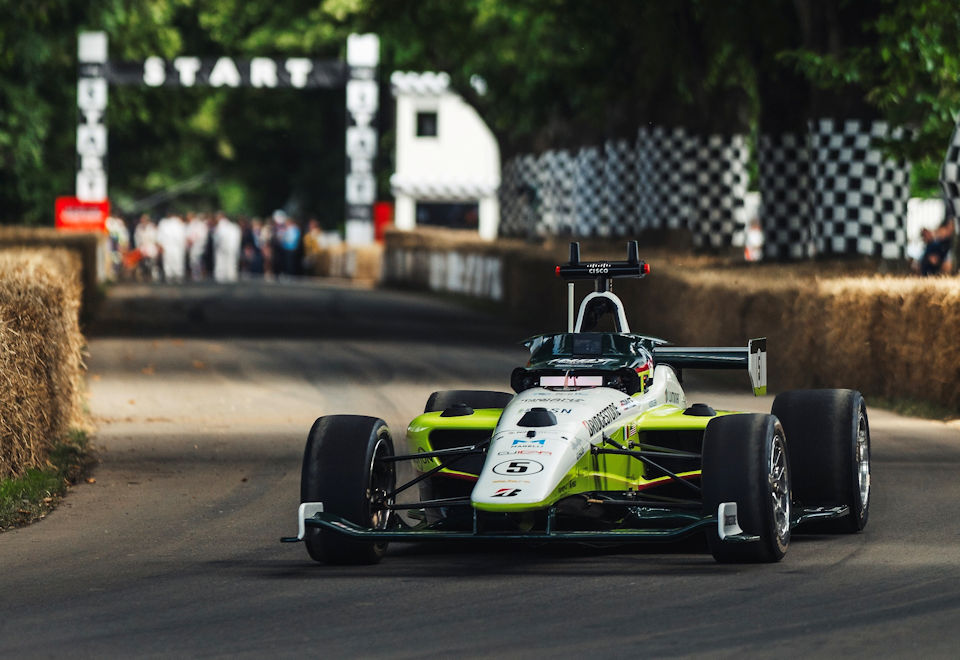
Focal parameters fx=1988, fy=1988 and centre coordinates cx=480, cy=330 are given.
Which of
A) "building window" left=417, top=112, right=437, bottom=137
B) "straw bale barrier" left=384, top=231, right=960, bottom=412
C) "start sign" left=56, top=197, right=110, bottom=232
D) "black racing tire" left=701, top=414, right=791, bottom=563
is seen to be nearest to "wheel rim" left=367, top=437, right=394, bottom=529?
"black racing tire" left=701, top=414, right=791, bottom=563

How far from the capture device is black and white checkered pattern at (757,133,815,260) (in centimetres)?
2791

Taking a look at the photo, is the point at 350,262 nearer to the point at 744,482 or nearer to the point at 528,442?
the point at 528,442

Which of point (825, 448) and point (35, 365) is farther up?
point (35, 365)

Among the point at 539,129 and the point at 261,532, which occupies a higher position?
the point at 539,129

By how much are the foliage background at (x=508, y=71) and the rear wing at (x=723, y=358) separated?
10.8 metres

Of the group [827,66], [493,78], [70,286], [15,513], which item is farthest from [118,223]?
[15,513]

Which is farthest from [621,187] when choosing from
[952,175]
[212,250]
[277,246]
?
[952,175]

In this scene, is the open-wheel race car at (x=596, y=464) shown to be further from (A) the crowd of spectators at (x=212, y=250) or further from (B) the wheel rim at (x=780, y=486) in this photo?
(A) the crowd of spectators at (x=212, y=250)

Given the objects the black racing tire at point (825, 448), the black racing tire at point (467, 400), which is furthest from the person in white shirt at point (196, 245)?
the black racing tire at point (825, 448)

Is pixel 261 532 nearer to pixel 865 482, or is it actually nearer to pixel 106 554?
pixel 106 554

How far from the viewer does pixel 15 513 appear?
1153 centimetres

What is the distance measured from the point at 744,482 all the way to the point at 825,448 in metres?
1.42

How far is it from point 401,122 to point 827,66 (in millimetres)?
54075

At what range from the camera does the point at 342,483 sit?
9.62m
